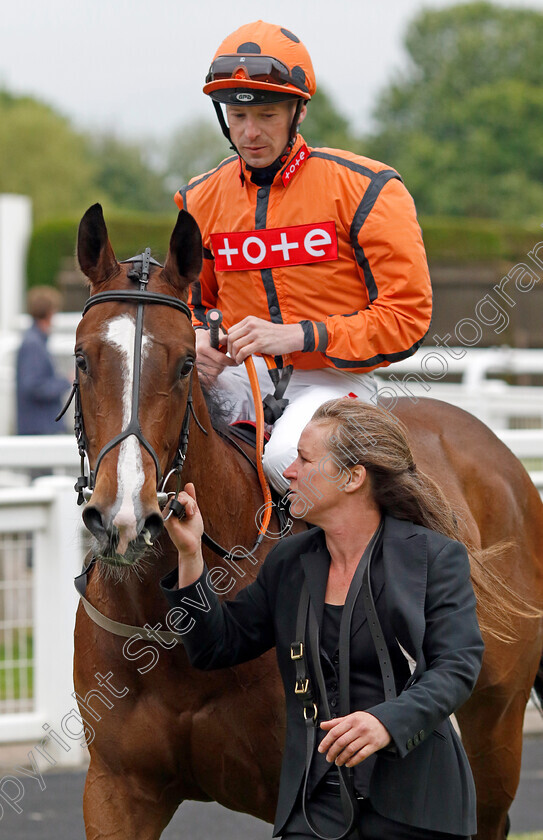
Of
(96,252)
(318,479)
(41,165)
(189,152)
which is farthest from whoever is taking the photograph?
(189,152)

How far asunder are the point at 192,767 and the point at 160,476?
3.09 ft

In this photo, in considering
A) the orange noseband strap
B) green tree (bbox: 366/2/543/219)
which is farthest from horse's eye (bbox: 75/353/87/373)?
green tree (bbox: 366/2/543/219)

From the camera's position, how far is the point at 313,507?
2.71 metres

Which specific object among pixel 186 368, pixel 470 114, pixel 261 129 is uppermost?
pixel 470 114

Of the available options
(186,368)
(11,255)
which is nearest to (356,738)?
(186,368)

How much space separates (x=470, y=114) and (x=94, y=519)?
5993 centimetres

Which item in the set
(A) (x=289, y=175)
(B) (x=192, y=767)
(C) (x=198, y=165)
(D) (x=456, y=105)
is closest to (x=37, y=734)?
(B) (x=192, y=767)

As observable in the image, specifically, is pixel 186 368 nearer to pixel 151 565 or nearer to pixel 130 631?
pixel 151 565

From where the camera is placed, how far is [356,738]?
237cm

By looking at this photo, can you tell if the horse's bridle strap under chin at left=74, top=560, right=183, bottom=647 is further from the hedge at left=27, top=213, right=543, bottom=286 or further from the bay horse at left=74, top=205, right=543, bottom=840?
the hedge at left=27, top=213, right=543, bottom=286

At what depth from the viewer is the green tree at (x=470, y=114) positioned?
54500 mm

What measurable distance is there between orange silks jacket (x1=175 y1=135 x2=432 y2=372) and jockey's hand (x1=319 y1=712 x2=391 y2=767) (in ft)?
4.29

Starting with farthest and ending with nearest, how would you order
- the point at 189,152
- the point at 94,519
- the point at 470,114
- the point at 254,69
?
the point at 189,152 < the point at 470,114 < the point at 254,69 < the point at 94,519

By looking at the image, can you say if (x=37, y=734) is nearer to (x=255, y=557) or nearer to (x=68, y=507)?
(x=68, y=507)
